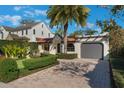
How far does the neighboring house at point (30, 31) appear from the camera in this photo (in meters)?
49.5

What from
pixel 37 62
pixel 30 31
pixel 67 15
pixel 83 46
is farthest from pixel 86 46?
pixel 30 31

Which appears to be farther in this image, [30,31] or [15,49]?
[30,31]

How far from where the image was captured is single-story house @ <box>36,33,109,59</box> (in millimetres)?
31406

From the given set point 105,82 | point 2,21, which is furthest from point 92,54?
point 2,21

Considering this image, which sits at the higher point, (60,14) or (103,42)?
(60,14)

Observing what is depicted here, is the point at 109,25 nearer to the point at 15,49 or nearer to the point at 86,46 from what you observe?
the point at 15,49

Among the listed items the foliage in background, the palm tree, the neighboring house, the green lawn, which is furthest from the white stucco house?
the neighboring house

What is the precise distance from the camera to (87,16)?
32469 mm

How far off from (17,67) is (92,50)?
64.4 feet

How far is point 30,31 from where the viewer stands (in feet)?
162

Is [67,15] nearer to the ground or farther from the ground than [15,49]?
farther from the ground
